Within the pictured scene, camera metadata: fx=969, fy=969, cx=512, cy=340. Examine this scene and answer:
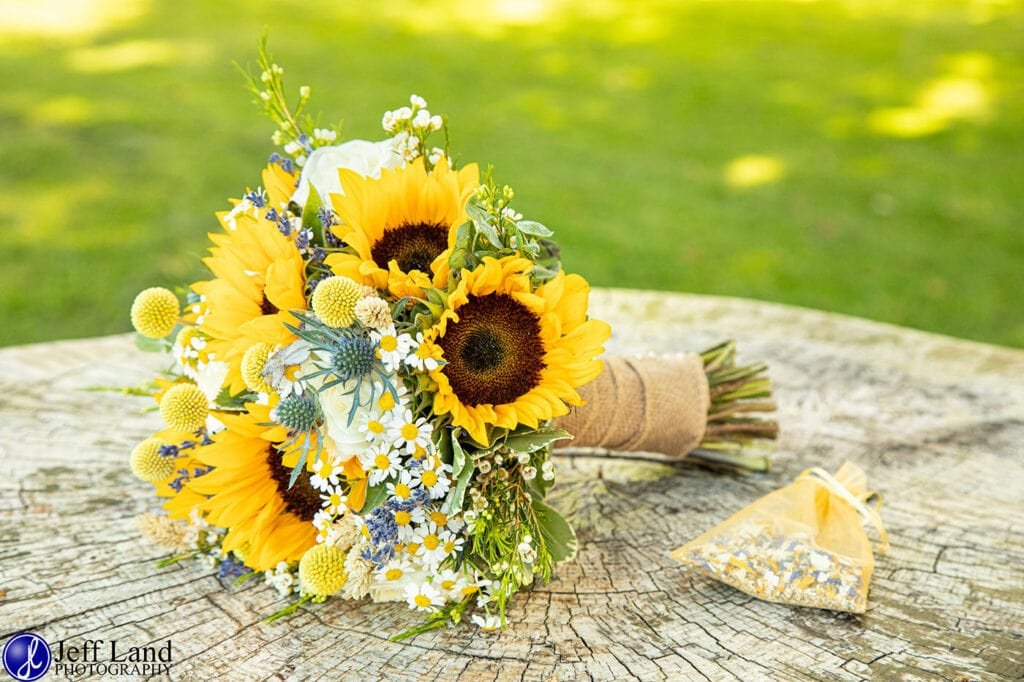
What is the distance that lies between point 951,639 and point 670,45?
6.94 m

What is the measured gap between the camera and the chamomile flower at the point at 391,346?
1491 mm

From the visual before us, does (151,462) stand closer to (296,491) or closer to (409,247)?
(296,491)

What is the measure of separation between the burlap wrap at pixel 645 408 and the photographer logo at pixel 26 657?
1.01m

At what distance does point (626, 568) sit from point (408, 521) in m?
0.46

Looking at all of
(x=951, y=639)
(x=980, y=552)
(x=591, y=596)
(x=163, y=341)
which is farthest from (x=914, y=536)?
(x=163, y=341)

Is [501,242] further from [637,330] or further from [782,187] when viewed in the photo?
[782,187]

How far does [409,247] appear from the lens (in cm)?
163

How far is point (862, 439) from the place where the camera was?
2.39 metres

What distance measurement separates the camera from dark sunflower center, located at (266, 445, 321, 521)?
1688 millimetres

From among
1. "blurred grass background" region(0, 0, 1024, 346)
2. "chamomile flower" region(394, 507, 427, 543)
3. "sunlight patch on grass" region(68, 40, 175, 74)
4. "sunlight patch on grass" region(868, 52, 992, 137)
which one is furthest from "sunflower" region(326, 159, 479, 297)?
"sunlight patch on grass" region(68, 40, 175, 74)

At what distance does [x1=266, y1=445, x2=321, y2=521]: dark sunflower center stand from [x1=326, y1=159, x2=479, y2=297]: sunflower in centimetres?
37

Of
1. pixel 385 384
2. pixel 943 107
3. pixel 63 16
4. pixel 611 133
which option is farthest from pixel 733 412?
pixel 63 16

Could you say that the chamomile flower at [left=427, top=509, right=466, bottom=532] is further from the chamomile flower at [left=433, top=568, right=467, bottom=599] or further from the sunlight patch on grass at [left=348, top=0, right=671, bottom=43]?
the sunlight patch on grass at [left=348, top=0, right=671, bottom=43]

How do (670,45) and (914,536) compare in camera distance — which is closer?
(914,536)
